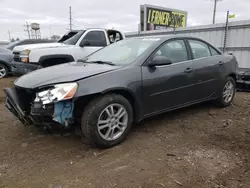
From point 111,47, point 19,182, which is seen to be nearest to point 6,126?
point 19,182

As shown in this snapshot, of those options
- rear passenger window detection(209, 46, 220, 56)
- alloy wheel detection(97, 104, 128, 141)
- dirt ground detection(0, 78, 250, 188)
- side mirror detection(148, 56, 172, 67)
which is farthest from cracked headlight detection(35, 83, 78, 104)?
rear passenger window detection(209, 46, 220, 56)

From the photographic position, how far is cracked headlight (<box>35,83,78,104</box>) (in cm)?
275

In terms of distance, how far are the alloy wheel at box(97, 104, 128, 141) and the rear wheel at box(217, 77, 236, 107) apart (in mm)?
2471

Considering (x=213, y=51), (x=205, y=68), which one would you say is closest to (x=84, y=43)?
(x=213, y=51)

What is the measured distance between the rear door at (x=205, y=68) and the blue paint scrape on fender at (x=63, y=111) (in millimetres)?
2267

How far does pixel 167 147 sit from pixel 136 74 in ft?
3.58

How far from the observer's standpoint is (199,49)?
4453 millimetres

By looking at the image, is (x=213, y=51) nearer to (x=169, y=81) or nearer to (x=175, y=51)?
(x=175, y=51)

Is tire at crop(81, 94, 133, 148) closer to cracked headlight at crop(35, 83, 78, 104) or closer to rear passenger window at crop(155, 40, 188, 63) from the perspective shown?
cracked headlight at crop(35, 83, 78, 104)

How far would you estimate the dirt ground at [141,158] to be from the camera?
2398 millimetres

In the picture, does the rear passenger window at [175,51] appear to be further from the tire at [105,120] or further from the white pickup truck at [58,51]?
the white pickup truck at [58,51]

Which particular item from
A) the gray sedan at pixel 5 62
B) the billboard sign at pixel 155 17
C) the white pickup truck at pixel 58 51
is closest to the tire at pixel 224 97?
the white pickup truck at pixel 58 51

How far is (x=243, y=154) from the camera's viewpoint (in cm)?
293

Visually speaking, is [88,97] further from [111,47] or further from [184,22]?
[184,22]
